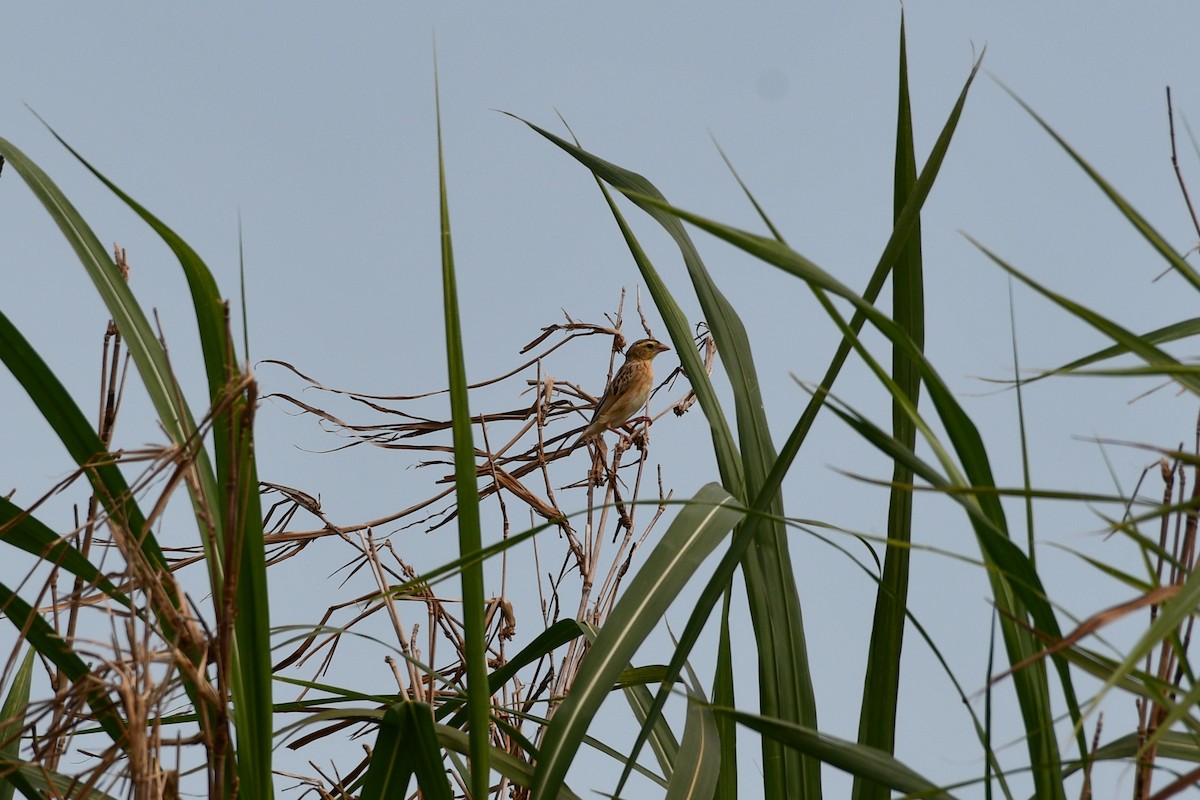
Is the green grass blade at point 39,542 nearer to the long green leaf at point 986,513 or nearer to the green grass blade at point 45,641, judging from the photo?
the green grass blade at point 45,641

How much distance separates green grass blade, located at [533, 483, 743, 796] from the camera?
113 cm

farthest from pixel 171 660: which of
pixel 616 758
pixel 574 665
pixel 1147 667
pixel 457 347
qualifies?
pixel 574 665

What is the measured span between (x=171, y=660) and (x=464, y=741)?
0.60m

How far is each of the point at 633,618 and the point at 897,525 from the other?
0.35 metres

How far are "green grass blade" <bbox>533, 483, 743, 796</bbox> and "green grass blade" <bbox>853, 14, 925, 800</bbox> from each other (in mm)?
198

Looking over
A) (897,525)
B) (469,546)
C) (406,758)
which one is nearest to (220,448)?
(469,546)

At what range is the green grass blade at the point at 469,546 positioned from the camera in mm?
1073

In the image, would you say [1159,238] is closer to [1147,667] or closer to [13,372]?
[1147,667]

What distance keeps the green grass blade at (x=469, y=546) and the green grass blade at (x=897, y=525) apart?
0.46 meters

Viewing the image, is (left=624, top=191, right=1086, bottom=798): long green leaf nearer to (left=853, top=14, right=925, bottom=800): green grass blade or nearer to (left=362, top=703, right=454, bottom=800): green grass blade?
(left=853, top=14, right=925, bottom=800): green grass blade

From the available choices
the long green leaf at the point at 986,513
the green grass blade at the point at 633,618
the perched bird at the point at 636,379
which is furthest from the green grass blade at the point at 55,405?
the perched bird at the point at 636,379

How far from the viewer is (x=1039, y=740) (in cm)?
106

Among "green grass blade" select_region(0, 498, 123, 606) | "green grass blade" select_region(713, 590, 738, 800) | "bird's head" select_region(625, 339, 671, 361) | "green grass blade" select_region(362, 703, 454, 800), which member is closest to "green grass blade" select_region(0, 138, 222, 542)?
"green grass blade" select_region(0, 498, 123, 606)

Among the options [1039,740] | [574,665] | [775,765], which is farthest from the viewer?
[574,665]
